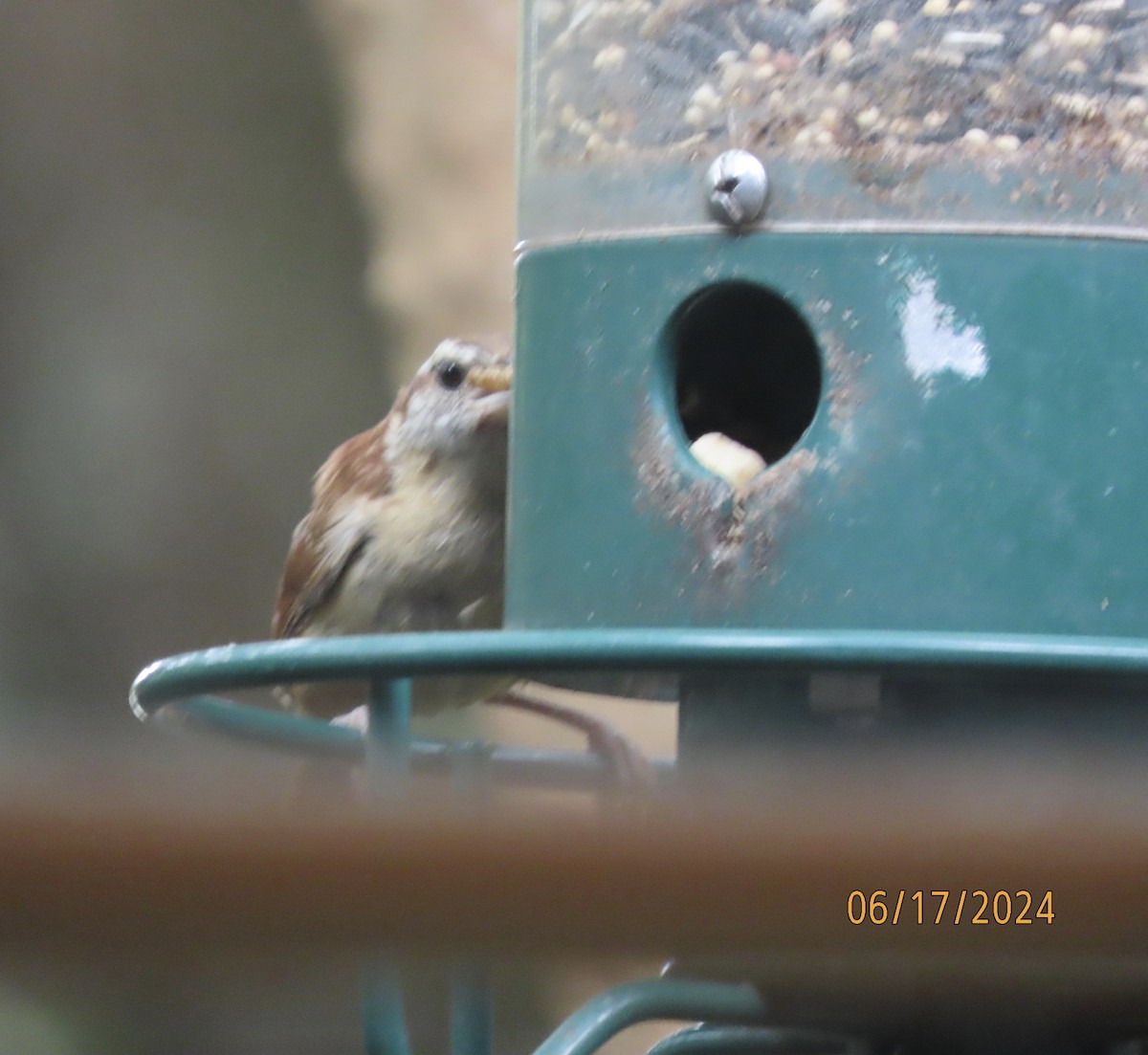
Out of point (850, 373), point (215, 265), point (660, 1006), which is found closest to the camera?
point (850, 373)

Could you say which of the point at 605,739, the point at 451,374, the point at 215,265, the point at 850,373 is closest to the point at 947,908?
the point at 850,373

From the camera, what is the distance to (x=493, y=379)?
7.42 ft

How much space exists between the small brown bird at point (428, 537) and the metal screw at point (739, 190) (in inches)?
30.3

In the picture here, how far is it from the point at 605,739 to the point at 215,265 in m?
2.49

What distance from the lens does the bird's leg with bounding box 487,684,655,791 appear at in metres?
1.93

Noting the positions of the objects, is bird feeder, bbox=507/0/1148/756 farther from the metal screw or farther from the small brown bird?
the small brown bird

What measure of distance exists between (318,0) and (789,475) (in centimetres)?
312

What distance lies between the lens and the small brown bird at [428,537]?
7.17ft

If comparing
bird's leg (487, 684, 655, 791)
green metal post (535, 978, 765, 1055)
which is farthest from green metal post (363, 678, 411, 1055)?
bird's leg (487, 684, 655, 791)

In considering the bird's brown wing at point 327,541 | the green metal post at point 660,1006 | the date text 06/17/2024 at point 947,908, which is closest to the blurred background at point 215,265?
the bird's brown wing at point 327,541

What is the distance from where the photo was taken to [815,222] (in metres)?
1.46

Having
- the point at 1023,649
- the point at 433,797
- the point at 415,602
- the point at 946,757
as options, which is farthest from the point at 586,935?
the point at 415,602

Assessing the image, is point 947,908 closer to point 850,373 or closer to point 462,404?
point 850,373

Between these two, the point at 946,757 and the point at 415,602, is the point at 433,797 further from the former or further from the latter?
the point at 415,602
